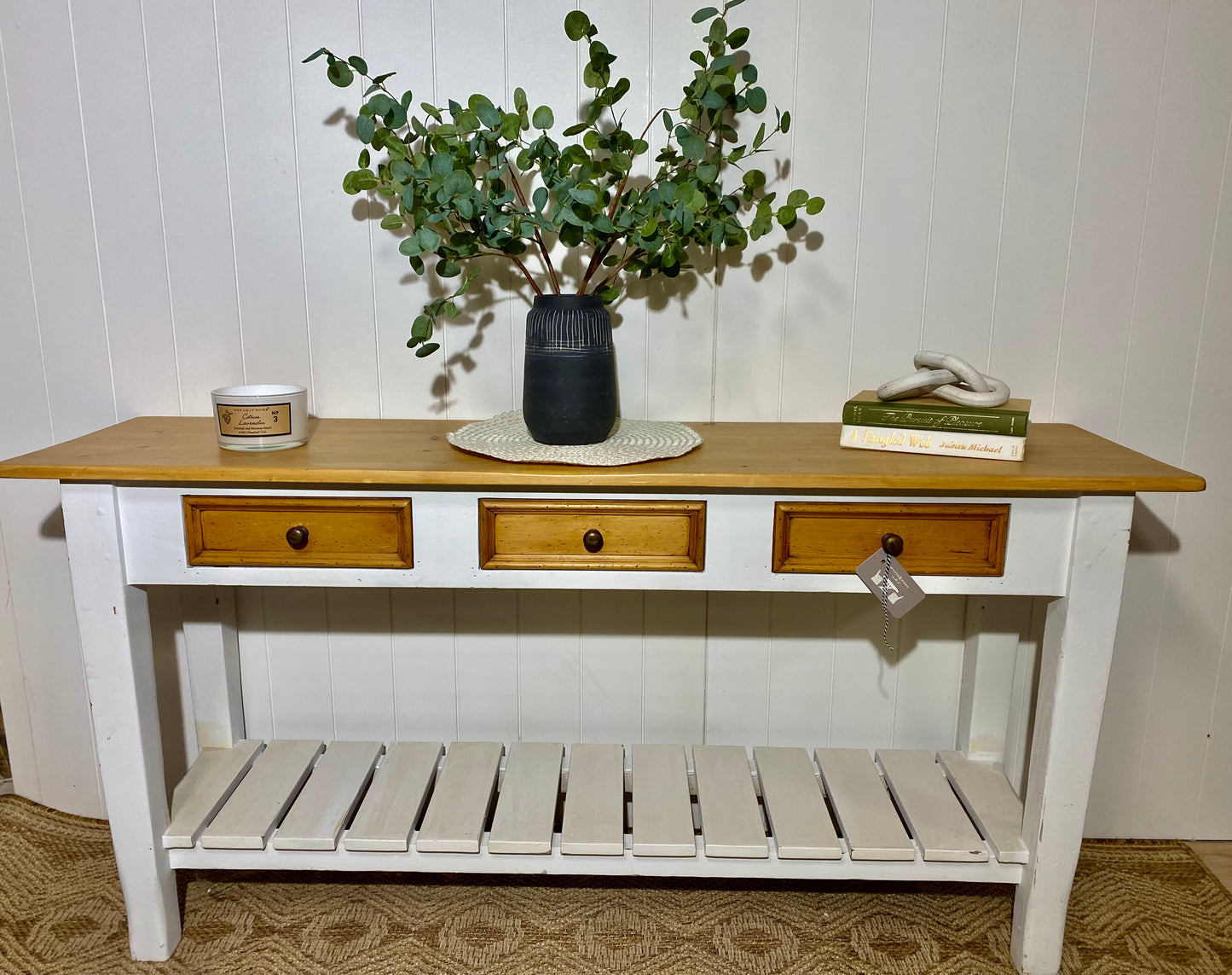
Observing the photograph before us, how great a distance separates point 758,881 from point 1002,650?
62 cm

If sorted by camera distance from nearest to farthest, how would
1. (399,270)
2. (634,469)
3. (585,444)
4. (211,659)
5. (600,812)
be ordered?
(634,469)
(585,444)
(600,812)
(399,270)
(211,659)

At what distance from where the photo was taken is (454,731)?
6.03 feet

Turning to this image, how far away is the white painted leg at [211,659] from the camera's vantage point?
5.72ft

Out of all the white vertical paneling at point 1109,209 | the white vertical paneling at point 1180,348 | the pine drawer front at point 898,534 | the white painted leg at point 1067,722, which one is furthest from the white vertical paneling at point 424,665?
the white vertical paneling at point 1180,348

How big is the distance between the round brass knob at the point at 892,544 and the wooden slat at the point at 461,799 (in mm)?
787

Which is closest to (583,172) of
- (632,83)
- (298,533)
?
(632,83)

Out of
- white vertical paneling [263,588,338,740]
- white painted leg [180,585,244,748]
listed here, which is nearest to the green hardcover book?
white vertical paneling [263,588,338,740]

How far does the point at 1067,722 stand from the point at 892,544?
0.41 m

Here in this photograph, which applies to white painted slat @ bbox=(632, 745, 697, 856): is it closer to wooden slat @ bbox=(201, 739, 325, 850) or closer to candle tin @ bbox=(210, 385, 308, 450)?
wooden slat @ bbox=(201, 739, 325, 850)

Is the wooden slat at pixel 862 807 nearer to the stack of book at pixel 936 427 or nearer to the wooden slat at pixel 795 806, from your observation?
the wooden slat at pixel 795 806

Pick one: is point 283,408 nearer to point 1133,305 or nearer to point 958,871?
point 958,871

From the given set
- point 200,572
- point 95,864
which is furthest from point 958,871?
point 95,864

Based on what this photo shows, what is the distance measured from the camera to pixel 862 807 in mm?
1567

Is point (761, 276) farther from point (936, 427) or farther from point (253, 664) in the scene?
point (253, 664)
